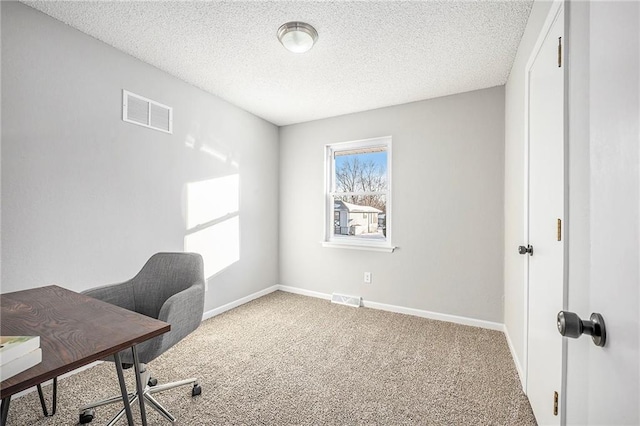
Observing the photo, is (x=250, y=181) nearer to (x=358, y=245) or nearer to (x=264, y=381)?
(x=358, y=245)

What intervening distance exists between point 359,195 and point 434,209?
968mm

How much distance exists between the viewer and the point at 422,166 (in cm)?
320

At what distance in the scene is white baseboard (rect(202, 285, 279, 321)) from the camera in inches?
121

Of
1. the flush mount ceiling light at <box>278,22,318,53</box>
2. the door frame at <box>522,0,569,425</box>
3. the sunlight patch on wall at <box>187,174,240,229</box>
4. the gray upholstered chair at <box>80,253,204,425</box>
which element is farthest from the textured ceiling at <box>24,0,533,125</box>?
the gray upholstered chair at <box>80,253,204,425</box>

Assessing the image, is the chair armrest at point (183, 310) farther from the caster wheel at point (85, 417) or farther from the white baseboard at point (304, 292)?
the white baseboard at point (304, 292)

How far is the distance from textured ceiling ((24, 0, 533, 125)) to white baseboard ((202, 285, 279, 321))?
2427mm

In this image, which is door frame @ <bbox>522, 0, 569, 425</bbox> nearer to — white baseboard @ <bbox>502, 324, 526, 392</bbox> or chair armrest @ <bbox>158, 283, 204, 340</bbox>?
white baseboard @ <bbox>502, 324, 526, 392</bbox>

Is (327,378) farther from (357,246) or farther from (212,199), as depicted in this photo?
(212,199)

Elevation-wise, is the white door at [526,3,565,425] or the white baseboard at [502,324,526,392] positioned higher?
the white door at [526,3,565,425]

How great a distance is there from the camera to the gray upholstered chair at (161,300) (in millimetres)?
1481

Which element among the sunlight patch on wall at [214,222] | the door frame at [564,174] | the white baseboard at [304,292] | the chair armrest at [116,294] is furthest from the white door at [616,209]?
the white baseboard at [304,292]

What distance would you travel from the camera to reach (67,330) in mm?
1016

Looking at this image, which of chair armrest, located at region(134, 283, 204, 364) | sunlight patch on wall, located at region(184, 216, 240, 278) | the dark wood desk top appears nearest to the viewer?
the dark wood desk top

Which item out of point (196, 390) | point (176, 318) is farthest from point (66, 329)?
point (196, 390)
